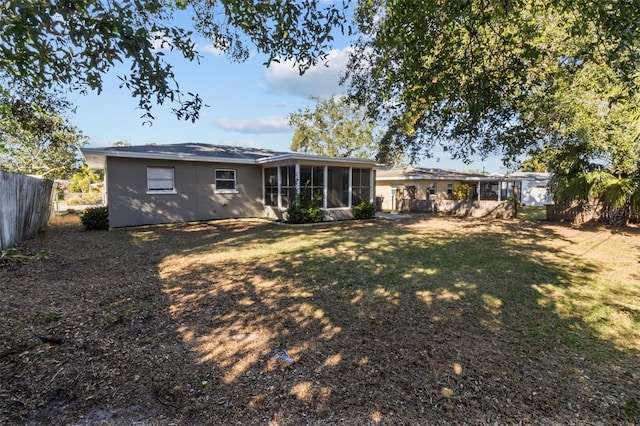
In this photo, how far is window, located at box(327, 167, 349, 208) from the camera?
15.6m

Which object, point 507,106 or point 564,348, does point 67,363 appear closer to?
point 564,348

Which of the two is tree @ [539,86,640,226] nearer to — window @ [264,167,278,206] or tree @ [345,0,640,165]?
tree @ [345,0,640,165]

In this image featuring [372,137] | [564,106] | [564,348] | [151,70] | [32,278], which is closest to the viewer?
[151,70]

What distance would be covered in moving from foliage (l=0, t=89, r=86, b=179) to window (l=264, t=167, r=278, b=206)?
25.5ft

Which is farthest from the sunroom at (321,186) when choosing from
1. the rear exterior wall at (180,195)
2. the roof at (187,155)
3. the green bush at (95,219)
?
the green bush at (95,219)

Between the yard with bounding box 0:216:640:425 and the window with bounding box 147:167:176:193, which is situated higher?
the window with bounding box 147:167:176:193

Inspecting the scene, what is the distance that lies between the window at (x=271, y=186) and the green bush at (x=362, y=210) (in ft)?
12.2

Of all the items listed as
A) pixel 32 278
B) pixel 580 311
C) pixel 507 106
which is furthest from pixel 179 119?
pixel 507 106

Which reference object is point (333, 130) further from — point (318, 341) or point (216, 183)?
point (318, 341)

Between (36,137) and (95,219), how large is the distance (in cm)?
1067

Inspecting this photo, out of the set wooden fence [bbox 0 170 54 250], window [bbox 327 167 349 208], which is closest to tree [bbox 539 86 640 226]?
window [bbox 327 167 349 208]

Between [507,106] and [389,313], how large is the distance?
4.61 metres

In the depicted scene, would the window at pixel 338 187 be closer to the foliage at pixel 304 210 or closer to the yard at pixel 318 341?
the foliage at pixel 304 210

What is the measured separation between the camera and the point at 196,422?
2.19 m
